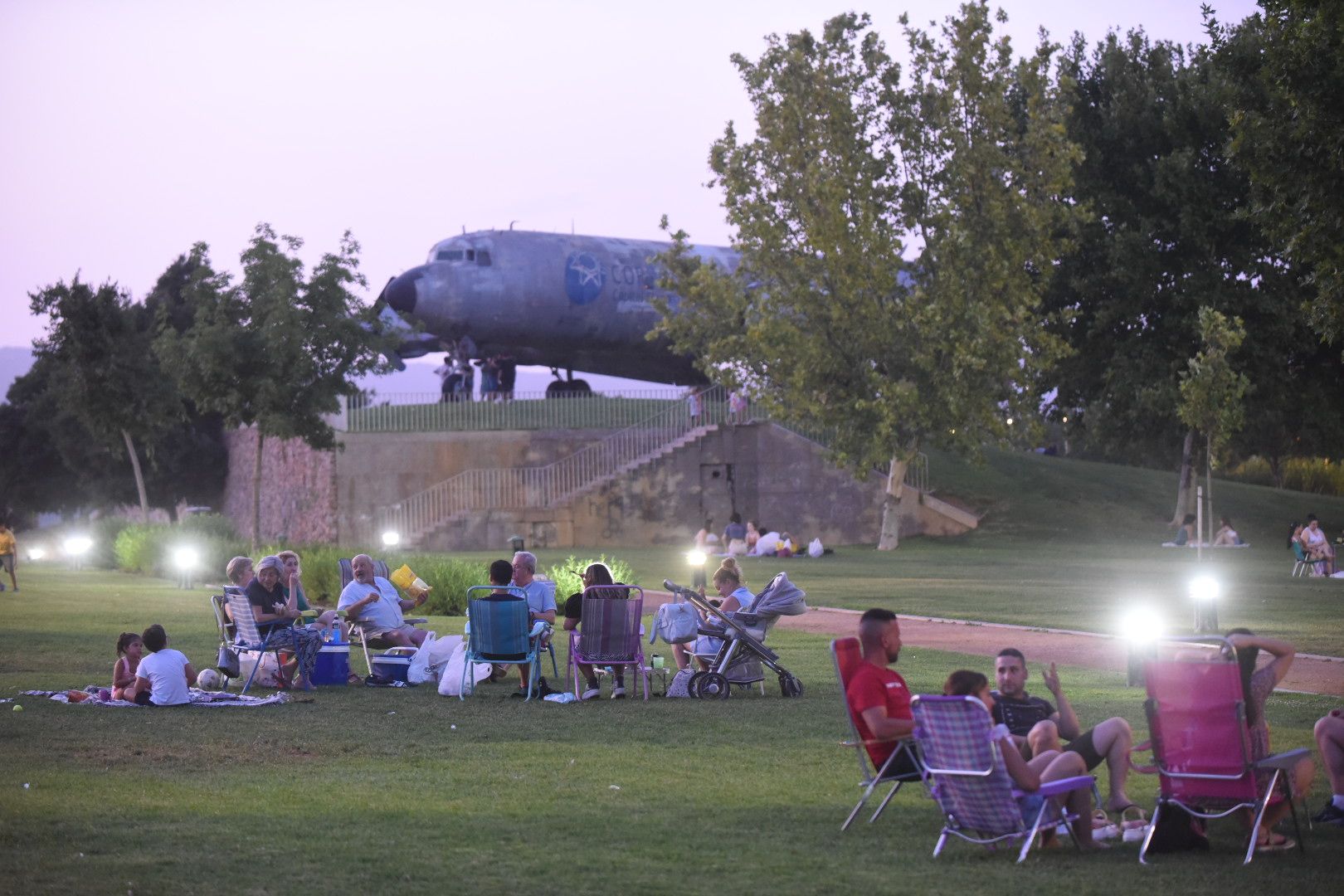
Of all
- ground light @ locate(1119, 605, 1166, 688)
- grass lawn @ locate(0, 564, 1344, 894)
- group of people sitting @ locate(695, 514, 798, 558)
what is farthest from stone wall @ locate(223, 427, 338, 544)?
ground light @ locate(1119, 605, 1166, 688)

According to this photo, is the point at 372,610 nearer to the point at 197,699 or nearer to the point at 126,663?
the point at 197,699

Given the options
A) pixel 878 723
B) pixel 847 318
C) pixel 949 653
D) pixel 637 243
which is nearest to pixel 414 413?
pixel 637 243

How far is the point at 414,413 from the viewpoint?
4831cm

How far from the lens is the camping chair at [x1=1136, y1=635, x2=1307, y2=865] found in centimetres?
736

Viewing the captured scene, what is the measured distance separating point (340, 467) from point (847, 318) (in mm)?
16159

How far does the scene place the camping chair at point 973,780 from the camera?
23.7 feet

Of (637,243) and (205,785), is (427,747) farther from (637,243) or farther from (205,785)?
(637,243)

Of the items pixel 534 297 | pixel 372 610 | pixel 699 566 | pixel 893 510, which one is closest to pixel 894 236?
pixel 893 510

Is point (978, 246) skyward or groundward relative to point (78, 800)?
skyward

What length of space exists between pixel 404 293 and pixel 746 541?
44.2ft

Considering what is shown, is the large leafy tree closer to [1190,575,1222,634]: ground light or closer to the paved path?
the paved path

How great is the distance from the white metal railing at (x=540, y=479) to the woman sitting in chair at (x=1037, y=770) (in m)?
36.9

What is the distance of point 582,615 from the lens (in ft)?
45.1

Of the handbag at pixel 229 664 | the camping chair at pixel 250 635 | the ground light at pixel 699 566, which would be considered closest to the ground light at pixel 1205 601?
the ground light at pixel 699 566
